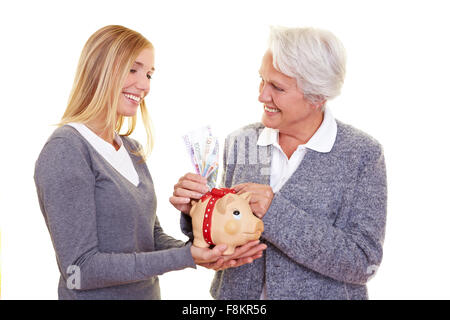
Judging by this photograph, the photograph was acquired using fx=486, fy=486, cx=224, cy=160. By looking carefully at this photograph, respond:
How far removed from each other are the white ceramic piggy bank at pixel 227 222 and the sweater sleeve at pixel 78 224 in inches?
5.7

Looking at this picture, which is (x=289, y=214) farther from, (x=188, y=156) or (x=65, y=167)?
(x=65, y=167)

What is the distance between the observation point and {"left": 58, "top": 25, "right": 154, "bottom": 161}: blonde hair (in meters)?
1.87

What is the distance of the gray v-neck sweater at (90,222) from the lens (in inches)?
66.2

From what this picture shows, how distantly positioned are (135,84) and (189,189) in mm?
488

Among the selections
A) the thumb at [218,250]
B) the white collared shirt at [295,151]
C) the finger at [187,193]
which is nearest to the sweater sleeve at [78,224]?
the thumb at [218,250]

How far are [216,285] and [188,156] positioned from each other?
62 cm

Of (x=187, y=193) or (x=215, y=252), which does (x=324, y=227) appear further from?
(x=187, y=193)

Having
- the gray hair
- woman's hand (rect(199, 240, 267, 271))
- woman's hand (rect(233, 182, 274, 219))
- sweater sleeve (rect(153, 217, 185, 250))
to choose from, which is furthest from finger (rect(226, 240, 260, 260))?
the gray hair

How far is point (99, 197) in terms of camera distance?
5.84 ft

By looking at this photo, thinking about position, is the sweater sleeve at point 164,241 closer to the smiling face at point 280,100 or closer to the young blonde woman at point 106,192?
the young blonde woman at point 106,192

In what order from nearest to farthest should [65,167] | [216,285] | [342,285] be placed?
[65,167], [342,285], [216,285]

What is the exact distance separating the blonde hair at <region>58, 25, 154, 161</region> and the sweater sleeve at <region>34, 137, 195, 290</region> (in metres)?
0.22

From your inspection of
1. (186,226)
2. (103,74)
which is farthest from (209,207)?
(103,74)
